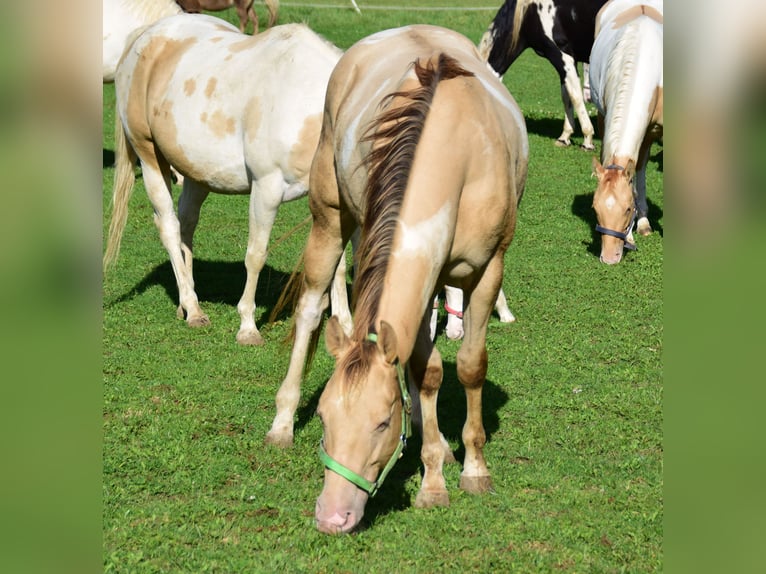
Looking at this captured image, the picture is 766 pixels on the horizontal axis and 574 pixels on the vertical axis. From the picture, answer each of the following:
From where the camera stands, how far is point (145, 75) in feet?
24.6

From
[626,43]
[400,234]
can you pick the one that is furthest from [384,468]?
[626,43]

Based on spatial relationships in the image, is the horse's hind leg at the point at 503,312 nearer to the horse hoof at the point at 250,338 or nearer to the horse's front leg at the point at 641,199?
the horse hoof at the point at 250,338

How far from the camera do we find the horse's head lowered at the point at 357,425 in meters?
3.41

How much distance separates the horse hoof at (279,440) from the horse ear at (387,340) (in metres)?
1.94

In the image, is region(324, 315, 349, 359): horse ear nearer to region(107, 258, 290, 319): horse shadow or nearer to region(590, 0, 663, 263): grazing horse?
region(107, 258, 290, 319): horse shadow

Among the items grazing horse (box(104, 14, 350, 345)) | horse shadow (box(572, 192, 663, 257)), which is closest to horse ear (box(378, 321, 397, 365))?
grazing horse (box(104, 14, 350, 345))

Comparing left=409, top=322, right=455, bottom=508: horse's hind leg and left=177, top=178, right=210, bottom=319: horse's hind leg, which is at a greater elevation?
left=409, top=322, right=455, bottom=508: horse's hind leg

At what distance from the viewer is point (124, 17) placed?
38.3 feet

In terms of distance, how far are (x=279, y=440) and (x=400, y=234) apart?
6.55 feet

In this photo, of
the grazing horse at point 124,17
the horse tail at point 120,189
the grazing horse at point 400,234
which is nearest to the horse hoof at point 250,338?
the horse tail at point 120,189

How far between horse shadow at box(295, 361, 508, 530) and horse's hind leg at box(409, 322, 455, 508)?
0.44ft

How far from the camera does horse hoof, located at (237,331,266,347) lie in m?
7.09
